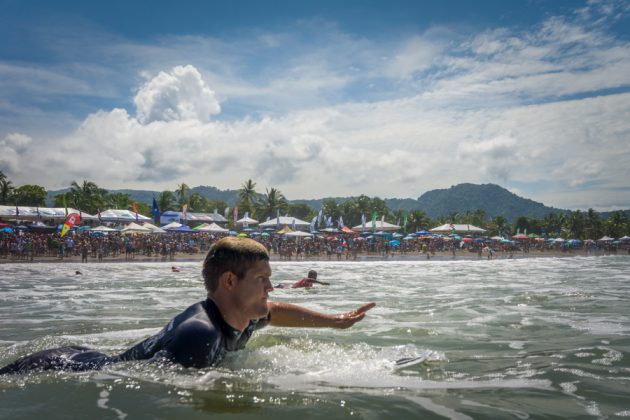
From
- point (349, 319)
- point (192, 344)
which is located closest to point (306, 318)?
point (349, 319)

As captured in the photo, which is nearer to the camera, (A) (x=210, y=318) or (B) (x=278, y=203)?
(A) (x=210, y=318)

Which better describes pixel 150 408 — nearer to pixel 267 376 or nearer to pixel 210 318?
pixel 210 318

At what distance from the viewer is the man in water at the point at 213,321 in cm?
252

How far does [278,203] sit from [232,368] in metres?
85.1

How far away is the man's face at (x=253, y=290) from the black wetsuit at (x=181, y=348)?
0.14m

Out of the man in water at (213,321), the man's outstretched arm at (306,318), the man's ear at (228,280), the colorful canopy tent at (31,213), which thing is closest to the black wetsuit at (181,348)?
the man in water at (213,321)

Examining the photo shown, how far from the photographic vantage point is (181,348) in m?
2.49

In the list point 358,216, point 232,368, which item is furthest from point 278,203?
point 232,368

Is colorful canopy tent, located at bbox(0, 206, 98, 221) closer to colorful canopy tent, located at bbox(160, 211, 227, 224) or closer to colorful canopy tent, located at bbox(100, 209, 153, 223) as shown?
colorful canopy tent, located at bbox(100, 209, 153, 223)

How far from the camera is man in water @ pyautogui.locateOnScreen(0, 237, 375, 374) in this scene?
8.25ft

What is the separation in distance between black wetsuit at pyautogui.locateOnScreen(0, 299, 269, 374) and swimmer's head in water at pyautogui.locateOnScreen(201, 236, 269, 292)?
17 centimetres

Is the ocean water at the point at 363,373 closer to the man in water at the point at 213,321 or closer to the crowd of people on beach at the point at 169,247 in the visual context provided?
the man in water at the point at 213,321

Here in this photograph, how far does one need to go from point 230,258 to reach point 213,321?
35 centimetres

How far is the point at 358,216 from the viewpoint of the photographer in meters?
107
